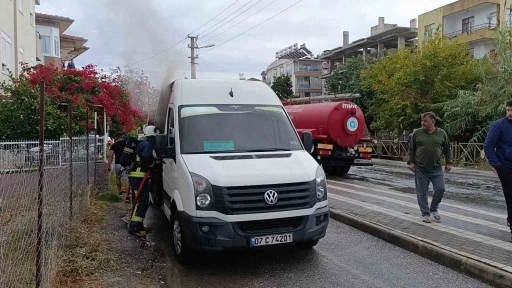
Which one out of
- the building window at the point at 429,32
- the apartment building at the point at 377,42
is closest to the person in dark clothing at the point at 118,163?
the building window at the point at 429,32

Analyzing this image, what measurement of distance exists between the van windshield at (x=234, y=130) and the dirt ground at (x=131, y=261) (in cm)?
153

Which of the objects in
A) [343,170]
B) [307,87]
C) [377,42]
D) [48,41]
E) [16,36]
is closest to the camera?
[343,170]

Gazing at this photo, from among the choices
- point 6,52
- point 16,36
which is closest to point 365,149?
point 6,52

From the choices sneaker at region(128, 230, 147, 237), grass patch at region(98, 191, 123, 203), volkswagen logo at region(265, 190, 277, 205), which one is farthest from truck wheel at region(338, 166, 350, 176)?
volkswagen logo at region(265, 190, 277, 205)

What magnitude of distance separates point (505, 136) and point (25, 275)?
5976 mm

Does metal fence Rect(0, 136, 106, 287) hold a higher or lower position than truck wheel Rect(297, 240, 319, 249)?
higher

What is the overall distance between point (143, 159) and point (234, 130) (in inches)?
76.7

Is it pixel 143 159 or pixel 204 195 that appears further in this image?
pixel 143 159

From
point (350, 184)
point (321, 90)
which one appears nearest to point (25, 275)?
point (350, 184)

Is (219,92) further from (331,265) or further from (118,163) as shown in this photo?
(118,163)

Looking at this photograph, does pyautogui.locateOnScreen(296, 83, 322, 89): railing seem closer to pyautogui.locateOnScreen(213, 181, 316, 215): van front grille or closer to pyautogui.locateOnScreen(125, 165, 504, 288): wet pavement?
pyautogui.locateOnScreen(125, 165, 504, 288): wet pavement

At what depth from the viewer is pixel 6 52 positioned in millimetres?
18078

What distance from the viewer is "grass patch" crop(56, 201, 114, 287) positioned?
502cm

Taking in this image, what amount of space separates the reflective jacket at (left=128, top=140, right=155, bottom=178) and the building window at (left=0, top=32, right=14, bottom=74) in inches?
488
